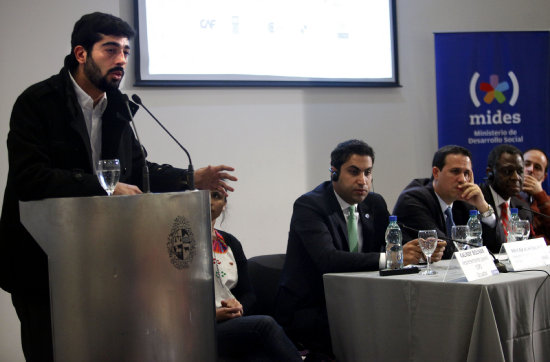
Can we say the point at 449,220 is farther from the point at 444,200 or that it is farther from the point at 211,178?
the point at 211,178

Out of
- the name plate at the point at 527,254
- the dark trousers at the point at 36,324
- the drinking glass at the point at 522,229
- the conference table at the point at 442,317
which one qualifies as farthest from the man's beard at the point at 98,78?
the drinking glass at the point at 522,229

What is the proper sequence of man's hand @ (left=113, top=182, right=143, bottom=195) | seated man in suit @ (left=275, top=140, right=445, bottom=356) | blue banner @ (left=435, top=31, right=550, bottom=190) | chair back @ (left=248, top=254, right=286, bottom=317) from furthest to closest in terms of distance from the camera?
1. blue banner @ (left=435, top=31, right=550, bottom=190)
2. chair back @ (left=248, top=254, right=286, bottom=317)
3. seated man in suit @ (left=275, top=140, right=445, bottom=356)
4. man's hand @ (left=113, top=182, right=143, bottom=195)

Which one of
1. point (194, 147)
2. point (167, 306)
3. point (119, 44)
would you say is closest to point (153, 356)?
point (167, 306)

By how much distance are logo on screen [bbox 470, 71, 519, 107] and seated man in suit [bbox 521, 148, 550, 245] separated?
482 mm

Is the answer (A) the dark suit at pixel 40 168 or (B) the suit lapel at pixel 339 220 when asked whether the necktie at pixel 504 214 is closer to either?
(B) the suit lapel at pixel 339 220

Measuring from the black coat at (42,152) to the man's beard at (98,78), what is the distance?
0.13 ft

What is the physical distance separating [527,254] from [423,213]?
0.74m

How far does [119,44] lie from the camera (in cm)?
208

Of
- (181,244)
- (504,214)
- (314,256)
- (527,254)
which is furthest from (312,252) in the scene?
(504,214)

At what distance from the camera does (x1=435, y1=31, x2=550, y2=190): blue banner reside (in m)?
4.88

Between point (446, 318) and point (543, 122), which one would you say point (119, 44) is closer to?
point (446, 318)

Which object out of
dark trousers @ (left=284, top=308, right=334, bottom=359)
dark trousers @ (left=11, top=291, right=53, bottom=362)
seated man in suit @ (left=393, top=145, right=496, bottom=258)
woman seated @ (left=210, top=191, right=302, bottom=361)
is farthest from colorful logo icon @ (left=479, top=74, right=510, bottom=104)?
dark trousers @ (left=11, top=291, right=53, bottom=362)

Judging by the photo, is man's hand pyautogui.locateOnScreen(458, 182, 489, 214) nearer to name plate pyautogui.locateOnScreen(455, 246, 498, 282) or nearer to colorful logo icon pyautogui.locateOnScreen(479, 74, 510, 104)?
name plate pyautogui.locateOnScreen(455, 246, 498, 282)

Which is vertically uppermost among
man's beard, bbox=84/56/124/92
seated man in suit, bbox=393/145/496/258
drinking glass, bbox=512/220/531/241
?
man's beard, bbox=84/56/124/92
